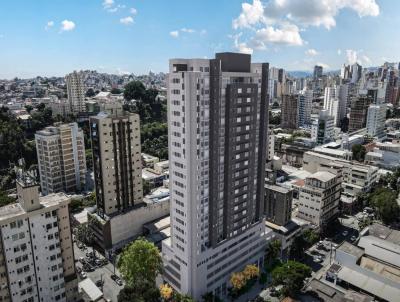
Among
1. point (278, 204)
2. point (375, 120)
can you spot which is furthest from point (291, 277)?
point (375, 120)

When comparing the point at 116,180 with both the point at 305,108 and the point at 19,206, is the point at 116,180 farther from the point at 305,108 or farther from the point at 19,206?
the point at 305,108

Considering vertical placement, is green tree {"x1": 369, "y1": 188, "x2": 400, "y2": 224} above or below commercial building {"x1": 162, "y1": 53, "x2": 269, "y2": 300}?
below

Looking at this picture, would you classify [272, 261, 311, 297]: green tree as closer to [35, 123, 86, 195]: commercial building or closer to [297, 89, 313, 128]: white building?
[35, 123, 86, 195]: commercial building

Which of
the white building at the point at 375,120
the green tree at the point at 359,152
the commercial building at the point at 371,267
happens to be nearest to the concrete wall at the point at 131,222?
the commercial building at the point at 371,267

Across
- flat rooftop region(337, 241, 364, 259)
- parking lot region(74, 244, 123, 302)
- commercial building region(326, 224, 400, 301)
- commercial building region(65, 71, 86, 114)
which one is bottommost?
parking lot region(74, 244, 123, 302)

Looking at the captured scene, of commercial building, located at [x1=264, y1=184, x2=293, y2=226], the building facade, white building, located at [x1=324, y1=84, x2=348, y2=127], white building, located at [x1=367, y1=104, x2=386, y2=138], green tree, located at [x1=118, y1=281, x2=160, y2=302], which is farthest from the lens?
white building, located at [x1=324, y1=84, x2=348, y2=127]

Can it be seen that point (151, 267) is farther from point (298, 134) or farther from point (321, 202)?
point (298, 134)

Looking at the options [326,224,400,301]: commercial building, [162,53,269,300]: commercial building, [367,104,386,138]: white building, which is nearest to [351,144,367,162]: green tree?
[367,104,386,138]: white building
